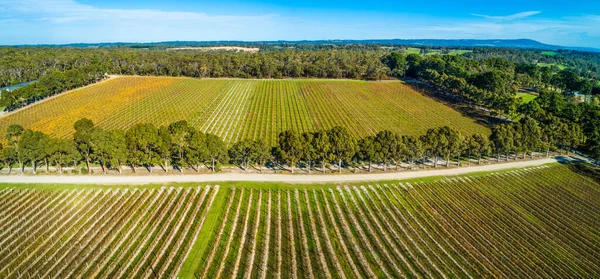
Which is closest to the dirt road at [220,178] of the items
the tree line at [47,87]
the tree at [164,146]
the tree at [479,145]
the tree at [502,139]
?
the tree at [164,146]

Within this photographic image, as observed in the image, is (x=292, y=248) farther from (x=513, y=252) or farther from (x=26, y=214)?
(x=26, y=214)

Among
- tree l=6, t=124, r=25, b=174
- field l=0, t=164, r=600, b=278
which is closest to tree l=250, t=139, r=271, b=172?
field l=0, t=164, r=600, b=278

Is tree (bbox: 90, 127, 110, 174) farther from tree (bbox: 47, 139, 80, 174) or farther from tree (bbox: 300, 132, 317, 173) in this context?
tree (bbox: 300, 132, 317, 173)

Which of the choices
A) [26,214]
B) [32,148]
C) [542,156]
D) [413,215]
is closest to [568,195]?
[542,156]

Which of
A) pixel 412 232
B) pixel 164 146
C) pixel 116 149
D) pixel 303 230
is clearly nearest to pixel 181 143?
pixel 164 146

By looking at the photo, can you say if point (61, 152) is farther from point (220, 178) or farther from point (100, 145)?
point (220, 178)
